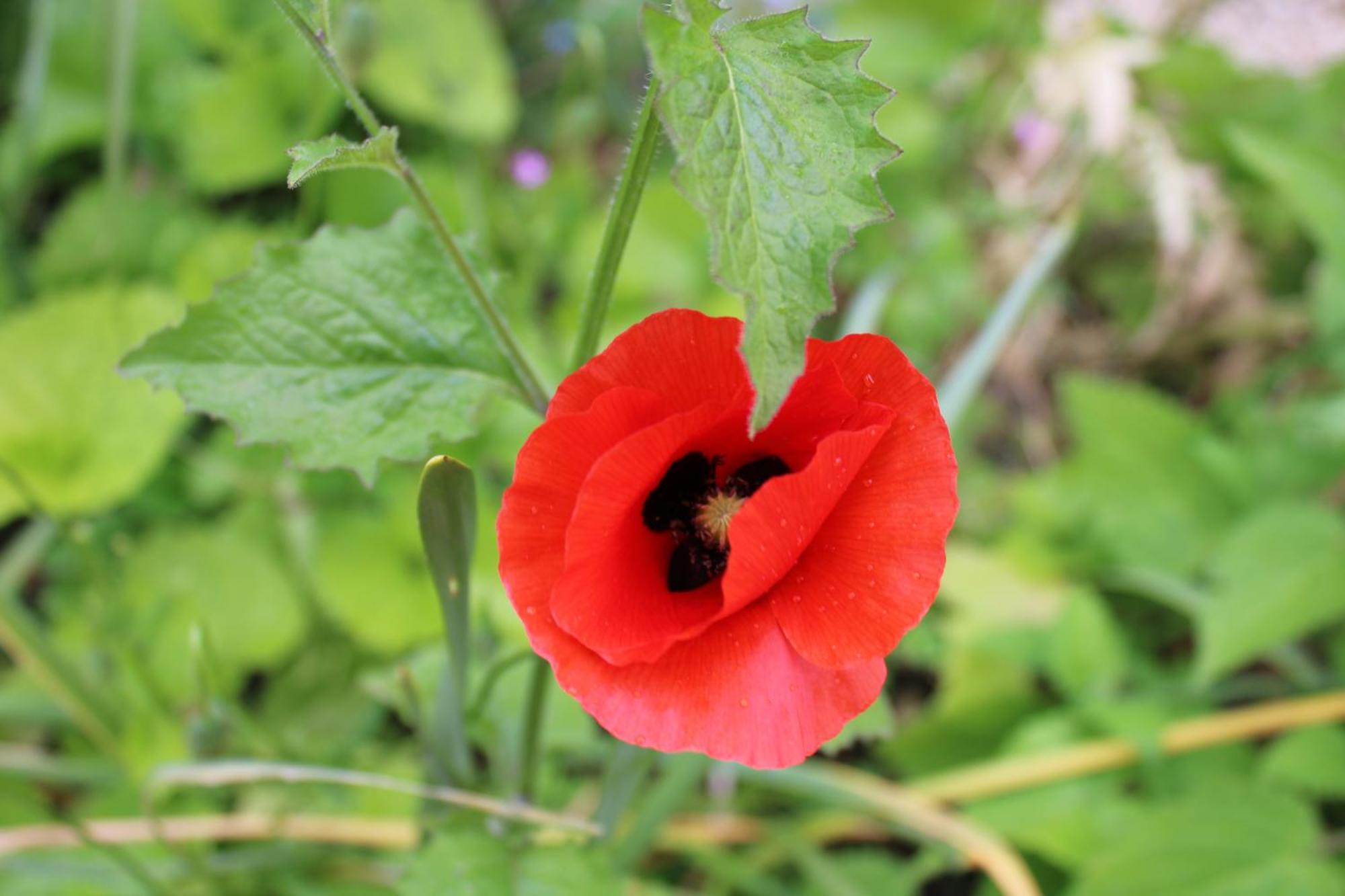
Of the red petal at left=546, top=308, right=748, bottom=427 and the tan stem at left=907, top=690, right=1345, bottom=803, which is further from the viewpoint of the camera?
the tan stem at left=907, top=690, right=1345, bottom=803

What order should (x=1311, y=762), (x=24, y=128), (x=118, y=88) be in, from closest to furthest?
(x=1311, y=762) → (x=118, y=88) → (x=24, y=128)

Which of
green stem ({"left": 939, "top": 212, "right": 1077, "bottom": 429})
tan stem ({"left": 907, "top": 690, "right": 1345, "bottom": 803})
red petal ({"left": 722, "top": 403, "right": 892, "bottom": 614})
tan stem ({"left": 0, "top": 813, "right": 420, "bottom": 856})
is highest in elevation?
red petal ({"left": 722, "top": 403, "right": 892, "bottom": 614})

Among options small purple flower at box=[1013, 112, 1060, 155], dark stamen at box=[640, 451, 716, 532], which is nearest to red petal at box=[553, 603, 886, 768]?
dark stamen at box=[640, 451, 716, 532]

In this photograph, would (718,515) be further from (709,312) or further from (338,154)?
(709,312)

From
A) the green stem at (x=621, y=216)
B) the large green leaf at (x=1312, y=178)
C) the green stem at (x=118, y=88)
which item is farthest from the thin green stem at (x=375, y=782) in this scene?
the large green leaf at (x=1312, y=178)

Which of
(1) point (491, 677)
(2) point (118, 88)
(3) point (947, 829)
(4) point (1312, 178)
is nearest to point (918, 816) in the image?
(3) point (947, 829)

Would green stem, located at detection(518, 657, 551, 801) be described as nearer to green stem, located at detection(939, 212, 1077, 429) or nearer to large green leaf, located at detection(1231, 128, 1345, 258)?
green stem, located at detection(939, 212, 1077, 429)

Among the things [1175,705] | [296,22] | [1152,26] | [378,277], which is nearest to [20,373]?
[378,277]
